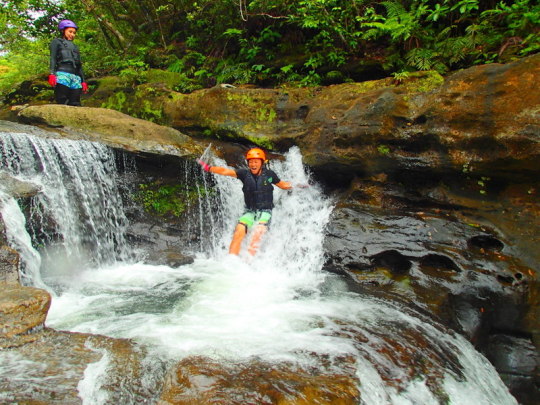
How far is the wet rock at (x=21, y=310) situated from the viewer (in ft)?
11.1

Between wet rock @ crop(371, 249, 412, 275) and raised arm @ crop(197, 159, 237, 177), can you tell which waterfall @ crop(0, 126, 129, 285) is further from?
wet rock @ crop(371, 249, 412, 275)

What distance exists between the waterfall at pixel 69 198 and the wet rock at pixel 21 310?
8.95 feet

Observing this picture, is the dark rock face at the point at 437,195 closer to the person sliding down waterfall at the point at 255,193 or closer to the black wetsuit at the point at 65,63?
the person sliding down waterfall at the point at 255,193

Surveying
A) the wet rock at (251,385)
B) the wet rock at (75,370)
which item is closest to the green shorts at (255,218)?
the wet rock at (75,370)

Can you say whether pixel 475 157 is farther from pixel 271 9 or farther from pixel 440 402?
pixel 271 9

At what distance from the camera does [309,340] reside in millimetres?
3738

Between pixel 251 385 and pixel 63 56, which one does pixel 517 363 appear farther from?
pixel 63 56

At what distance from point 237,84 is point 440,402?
28.8 feet

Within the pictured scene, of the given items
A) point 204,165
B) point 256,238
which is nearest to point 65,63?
point 204,165

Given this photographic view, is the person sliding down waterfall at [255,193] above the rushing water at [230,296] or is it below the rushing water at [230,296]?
above

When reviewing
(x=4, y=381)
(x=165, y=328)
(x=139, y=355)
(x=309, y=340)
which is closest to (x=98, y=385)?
(x=139, y=355)

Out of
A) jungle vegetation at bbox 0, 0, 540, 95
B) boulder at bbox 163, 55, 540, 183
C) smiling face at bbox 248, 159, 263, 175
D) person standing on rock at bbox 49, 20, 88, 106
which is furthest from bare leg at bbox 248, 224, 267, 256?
person standing on rock at bbox 49, 20, 88, 106

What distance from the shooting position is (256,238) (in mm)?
7035

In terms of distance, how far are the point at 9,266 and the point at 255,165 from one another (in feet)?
13.8
